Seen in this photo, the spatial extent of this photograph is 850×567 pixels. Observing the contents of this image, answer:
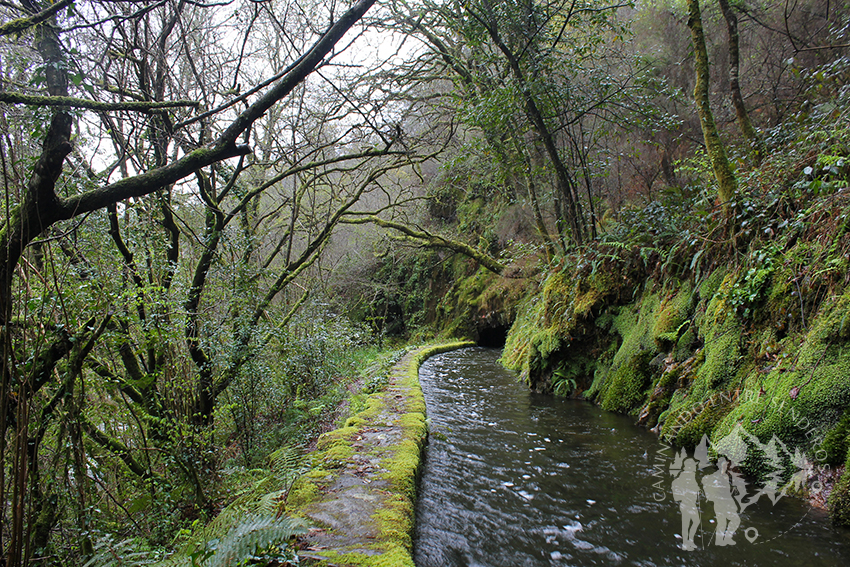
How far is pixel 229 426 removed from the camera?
530cm

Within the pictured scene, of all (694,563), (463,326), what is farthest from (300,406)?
(463,326)

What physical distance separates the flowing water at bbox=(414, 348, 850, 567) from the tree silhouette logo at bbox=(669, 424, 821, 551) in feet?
0.16

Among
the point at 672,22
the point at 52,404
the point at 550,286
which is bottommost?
the point at 52,404

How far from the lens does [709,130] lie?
16.5 ft

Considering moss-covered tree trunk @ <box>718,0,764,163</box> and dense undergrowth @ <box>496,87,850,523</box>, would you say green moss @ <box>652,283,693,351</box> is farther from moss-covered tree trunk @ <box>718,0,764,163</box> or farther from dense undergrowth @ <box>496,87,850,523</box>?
moss-covered tree trunk @ <box>718,0,764,163</box>

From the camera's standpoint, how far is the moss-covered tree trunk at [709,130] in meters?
4.74

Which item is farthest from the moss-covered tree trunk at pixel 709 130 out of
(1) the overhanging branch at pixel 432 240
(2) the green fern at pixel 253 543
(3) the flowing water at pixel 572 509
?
(1) the overhanging branch at pixel 432 240

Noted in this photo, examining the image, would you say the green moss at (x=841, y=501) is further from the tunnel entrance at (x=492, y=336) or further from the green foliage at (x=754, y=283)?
the tunnel entrance at (x=492, y=336)

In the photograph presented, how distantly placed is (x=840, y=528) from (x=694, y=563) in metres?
0.89

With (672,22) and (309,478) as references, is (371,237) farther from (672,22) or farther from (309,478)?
(309,478)

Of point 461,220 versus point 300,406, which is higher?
point 461,220

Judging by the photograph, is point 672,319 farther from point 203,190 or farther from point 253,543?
point 203,190

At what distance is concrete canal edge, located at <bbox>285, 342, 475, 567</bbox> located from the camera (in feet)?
7.17

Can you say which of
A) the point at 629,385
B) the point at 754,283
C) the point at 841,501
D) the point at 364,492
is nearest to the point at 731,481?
the point at 841,501
